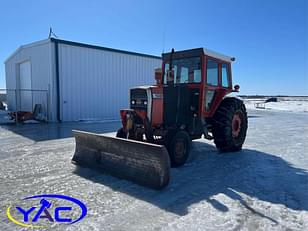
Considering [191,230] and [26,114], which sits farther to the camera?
[26,114]

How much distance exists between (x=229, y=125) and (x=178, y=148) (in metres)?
1.67

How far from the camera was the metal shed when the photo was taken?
11.9 m

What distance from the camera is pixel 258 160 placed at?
5297 mm

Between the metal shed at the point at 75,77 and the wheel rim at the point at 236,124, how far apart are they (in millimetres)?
8812

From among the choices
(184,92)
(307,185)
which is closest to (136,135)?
(184,92)

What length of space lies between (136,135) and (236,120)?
9.09 feet

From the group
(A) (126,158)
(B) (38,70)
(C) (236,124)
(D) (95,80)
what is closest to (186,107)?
(C) (236,124)

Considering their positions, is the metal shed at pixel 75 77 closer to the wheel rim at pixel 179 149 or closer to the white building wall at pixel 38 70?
the white building wall at pixel 38 70

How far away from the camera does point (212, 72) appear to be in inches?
220

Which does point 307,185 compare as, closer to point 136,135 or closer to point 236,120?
point 236,120

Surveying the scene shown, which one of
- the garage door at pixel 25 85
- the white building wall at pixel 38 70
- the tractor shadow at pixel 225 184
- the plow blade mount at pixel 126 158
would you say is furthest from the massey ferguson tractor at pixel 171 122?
the garage door at pixel 25 85

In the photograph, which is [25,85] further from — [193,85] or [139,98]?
[193,85]

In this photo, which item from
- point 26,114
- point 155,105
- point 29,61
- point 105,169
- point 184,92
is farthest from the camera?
point 29,61

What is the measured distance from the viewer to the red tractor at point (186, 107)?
15.7 feet
